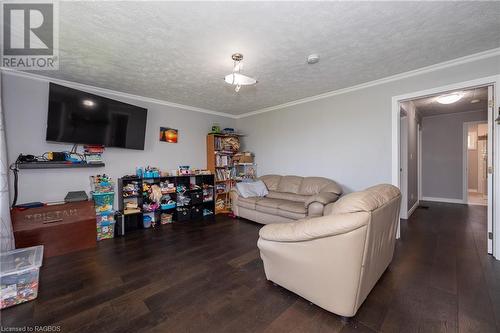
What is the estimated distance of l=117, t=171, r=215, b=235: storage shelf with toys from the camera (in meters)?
3.57

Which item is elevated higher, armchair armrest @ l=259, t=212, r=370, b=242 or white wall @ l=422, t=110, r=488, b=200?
white wall @ l=422, t=110, r=488, b=200

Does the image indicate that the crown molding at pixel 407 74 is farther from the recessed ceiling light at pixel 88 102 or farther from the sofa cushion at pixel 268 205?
the recessed ceiling light at pixel 88 102

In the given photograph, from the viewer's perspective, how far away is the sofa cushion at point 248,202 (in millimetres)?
3957

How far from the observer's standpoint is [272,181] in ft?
14.8

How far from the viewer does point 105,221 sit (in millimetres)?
3191

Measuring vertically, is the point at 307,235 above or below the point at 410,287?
above

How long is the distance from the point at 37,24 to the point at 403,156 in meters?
5.62

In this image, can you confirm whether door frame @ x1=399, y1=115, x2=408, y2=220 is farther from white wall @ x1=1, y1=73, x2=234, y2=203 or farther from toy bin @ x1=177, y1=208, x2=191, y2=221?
white wall @ x1=1, y1=73, x2=234, y2=203

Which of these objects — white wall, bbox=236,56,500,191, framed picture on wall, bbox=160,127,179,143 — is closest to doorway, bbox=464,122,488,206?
white wall, bbox=236,56,500,191

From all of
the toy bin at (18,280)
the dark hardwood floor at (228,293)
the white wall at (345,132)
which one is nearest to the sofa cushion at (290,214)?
the dark hardwood floor at (228,293)

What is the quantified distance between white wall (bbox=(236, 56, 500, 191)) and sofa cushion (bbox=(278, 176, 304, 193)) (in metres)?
0.23

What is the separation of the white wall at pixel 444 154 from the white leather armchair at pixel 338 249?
5749 mm

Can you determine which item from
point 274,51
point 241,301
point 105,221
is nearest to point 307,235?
point 241,301

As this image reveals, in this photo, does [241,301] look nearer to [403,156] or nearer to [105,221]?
[105,221]
